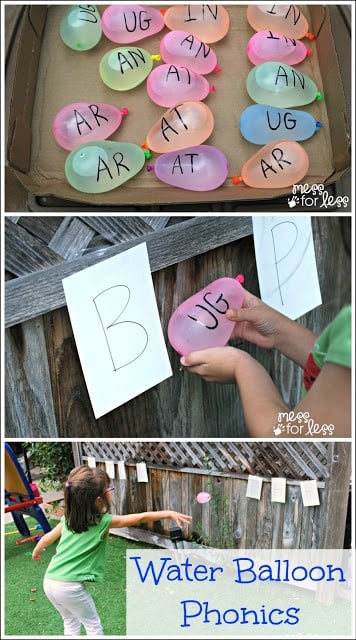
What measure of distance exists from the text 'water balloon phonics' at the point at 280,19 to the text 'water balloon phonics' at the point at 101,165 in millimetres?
379

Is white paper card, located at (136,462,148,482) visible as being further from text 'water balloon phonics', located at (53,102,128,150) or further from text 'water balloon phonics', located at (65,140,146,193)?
text 'water balloon phonics', located at (53,102,128,150)

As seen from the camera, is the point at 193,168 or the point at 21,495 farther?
the point at 193,168

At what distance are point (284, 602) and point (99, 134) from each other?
0.83 m

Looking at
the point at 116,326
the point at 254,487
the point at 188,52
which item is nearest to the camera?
the point at 116,326

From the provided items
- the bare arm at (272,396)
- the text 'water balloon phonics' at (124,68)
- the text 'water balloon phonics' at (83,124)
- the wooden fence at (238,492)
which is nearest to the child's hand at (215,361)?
the bare arm at (272,396)

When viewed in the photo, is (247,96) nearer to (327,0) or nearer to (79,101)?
(327,0)

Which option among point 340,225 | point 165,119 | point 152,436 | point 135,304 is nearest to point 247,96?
point 165,119

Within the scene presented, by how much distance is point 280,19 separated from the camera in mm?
1221

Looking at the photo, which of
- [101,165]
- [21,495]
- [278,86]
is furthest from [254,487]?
[278,86]

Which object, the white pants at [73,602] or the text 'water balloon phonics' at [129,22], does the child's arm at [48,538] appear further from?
the text 'water balloon phonics' at [129,22]

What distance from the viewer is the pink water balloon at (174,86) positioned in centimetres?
115

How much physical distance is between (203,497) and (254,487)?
87 mm

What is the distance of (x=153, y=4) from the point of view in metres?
1.20

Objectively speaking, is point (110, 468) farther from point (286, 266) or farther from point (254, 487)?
point (286, 266)
